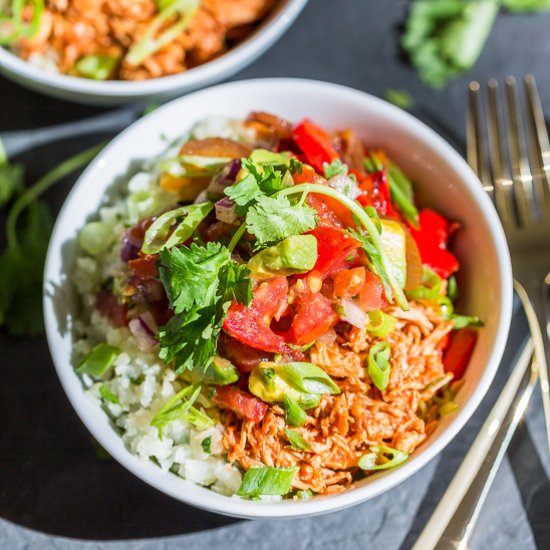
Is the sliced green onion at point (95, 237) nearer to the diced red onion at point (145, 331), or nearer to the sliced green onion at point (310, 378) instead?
the diced red onion at point (145, 331)

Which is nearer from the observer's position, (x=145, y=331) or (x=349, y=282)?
(x=349, y=282)

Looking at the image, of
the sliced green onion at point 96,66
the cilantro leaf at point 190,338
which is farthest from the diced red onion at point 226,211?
the sliced green onion at point 96,66

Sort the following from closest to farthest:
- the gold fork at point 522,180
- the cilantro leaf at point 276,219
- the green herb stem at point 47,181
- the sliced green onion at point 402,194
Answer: the cilantro leaf at point 276,219
the sliced green onion at point 402,194
the gold fork at point 522,180
the green herb stem at point 47,181

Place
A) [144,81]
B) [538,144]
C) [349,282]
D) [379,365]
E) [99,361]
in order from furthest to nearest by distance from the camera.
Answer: [538,144], [144,81], [99,361], [379,365], [349,282]

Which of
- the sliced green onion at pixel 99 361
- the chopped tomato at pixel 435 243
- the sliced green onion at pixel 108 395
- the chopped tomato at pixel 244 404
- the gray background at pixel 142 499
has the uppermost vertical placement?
the chopped tomato at pixel 435 243

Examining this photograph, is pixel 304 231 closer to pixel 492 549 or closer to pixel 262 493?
pixel 262 493

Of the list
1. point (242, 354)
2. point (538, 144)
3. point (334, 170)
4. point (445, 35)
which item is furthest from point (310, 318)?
point (445, 35)

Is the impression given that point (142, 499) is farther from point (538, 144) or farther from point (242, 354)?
point (538, 144)

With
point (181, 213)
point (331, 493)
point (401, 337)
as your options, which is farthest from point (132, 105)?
point (331, 493)
